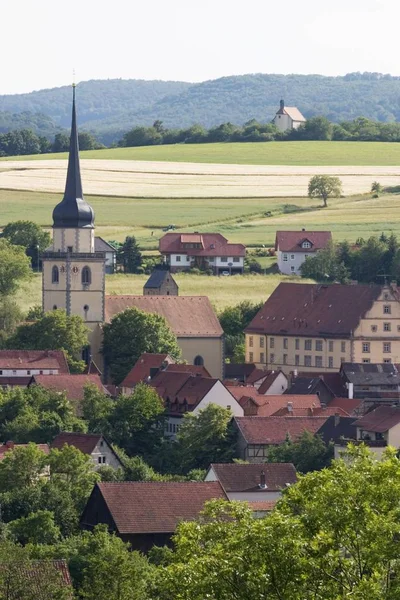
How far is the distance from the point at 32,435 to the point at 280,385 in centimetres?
2311

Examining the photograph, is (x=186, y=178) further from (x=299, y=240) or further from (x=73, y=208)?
(x=73, y=208)

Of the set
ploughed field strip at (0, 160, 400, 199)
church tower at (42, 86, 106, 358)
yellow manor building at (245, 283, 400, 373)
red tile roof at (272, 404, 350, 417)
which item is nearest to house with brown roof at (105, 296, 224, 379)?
church tower at (42, 86, 106, 358)

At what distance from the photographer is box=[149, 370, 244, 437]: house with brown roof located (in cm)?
9262

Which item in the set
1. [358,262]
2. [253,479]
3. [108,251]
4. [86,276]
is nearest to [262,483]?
[253,479]

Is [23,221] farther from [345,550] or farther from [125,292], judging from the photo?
[345,550]

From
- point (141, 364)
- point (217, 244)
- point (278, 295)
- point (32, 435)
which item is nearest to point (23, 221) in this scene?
point (217, 244)

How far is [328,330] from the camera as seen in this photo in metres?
118

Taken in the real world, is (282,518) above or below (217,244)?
above

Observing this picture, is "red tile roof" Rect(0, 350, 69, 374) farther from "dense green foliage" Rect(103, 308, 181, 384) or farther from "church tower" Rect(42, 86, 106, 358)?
"church tower" Rect(42, 86, 106, 358)

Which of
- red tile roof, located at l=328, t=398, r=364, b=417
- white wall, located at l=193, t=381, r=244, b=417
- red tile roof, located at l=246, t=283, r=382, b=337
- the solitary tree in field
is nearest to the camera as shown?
white wall, located at l=193, t=381, r=244, b=417

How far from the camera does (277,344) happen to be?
393ft

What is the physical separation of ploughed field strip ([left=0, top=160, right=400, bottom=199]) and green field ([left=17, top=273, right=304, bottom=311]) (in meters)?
31.9

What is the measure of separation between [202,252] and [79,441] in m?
69.6

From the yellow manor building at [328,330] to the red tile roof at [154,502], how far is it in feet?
169
